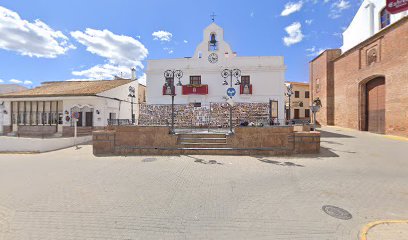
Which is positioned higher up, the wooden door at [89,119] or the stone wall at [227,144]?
the wooden door at [89,119]

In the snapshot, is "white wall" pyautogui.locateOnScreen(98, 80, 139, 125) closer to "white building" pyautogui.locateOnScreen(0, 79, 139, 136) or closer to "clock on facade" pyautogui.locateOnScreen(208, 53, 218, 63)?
"white building" pyautogui.locateOnScreen(0, 79, 139, 136)

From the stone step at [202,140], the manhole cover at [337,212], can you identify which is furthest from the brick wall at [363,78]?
the manhole cover at [337,212]

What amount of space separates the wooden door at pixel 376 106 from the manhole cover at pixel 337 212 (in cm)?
1999

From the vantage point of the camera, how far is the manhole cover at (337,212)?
12.7 feet

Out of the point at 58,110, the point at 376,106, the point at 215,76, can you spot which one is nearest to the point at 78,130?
the point at 58,110

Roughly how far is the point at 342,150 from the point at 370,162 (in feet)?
8.12

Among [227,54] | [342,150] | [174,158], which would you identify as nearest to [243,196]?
[174,158]

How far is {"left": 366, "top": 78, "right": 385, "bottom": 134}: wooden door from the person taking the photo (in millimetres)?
18141

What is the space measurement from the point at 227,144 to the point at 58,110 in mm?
20592

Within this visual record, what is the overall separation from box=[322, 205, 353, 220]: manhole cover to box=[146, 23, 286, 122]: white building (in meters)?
16.2

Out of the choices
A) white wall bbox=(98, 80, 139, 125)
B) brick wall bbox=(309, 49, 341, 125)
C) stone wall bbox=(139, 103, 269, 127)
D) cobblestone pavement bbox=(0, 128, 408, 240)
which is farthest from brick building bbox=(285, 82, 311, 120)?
cobblestone pavement bbox=(0, 128, 408, 240)

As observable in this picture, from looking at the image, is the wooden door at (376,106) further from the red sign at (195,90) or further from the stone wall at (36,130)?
the stone wall at (36,130)

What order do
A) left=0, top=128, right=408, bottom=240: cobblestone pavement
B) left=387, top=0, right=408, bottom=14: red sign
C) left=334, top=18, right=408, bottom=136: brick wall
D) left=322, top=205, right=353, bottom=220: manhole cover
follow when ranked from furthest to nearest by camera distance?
left=334, top=18, right=408, bottom=136: brick wall
left=387, top=0, right=408, bottom=14: red sign
left=322, top=205, right=353, bottom=220: manhole cover
left=0, top=128, right=408, bottom=240: cobblestone pavement

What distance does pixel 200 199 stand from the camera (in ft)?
15.5
